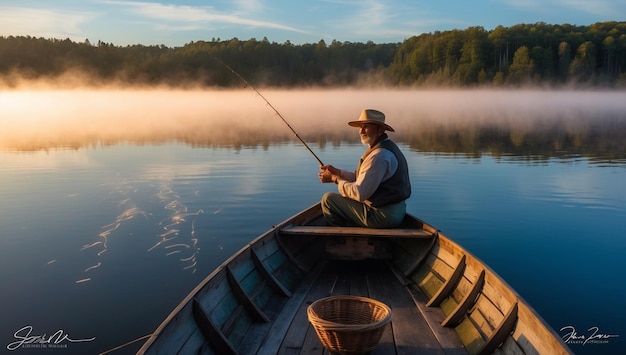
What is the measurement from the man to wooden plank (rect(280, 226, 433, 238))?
0.60 ft

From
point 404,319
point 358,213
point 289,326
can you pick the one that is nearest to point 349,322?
point 289,326

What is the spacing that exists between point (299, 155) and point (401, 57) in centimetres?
9773

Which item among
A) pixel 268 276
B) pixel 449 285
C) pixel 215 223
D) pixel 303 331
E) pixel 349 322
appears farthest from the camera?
pixel 215 223

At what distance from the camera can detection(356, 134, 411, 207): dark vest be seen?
6.11 m

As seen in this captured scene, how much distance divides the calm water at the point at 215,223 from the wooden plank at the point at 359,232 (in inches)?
70.1

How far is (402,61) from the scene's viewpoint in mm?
113500

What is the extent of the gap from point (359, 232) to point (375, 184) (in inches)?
23.2

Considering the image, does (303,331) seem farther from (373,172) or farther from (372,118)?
(372,118)

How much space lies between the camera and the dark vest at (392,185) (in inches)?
241

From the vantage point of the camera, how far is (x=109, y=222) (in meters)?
10.7

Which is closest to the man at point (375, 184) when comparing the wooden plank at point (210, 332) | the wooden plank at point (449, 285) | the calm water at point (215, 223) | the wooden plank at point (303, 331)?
the wooden plank at point (303, 331)

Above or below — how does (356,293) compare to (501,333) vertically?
below

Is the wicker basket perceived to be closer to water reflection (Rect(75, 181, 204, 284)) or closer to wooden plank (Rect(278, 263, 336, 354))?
wooden plank (Rect(278, 263, 336, 354))

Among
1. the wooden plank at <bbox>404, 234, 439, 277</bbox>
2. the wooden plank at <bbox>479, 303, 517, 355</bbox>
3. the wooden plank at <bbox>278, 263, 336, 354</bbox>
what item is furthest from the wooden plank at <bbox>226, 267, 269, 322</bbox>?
the wooden plank at <bbox>404, 234, 439, 277</bbox>
